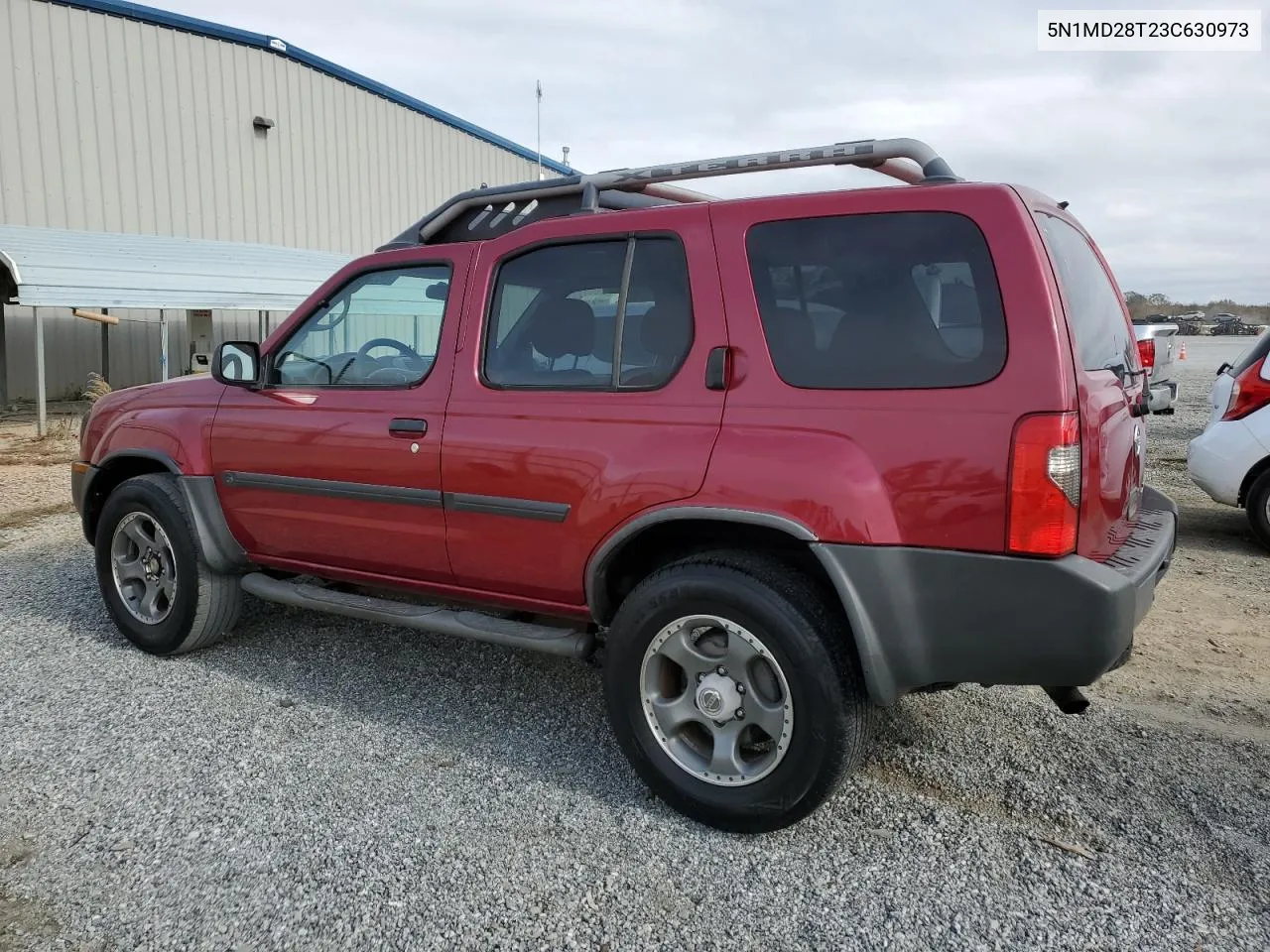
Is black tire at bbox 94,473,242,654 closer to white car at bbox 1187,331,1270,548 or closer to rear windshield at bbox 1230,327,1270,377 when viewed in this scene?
white car at bbox 1187,331,1270,548

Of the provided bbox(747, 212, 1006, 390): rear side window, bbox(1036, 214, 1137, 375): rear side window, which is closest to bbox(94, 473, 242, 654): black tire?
bbox(747, 212, 1006, 390): rear side window

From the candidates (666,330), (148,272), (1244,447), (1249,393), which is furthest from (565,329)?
(148,272)

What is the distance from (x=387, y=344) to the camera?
12.5 ft

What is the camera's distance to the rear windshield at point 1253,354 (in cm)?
650

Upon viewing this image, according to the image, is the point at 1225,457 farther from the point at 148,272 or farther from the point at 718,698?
the point at 148,272

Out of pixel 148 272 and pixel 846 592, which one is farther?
pixel 148 272

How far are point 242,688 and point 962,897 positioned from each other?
301 centimetres

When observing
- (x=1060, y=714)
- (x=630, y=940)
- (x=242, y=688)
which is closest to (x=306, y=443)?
(x=242, y=688)

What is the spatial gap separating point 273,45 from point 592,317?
63.6ft

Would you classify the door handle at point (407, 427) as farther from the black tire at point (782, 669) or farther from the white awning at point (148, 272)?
the white awning at point (148, 272)

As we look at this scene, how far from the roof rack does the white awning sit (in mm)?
11549

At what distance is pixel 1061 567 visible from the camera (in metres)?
2.43

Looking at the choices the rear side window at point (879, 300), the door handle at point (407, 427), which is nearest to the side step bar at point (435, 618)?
the door handle at point (407, 427)

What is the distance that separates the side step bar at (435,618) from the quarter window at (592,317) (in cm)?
89
